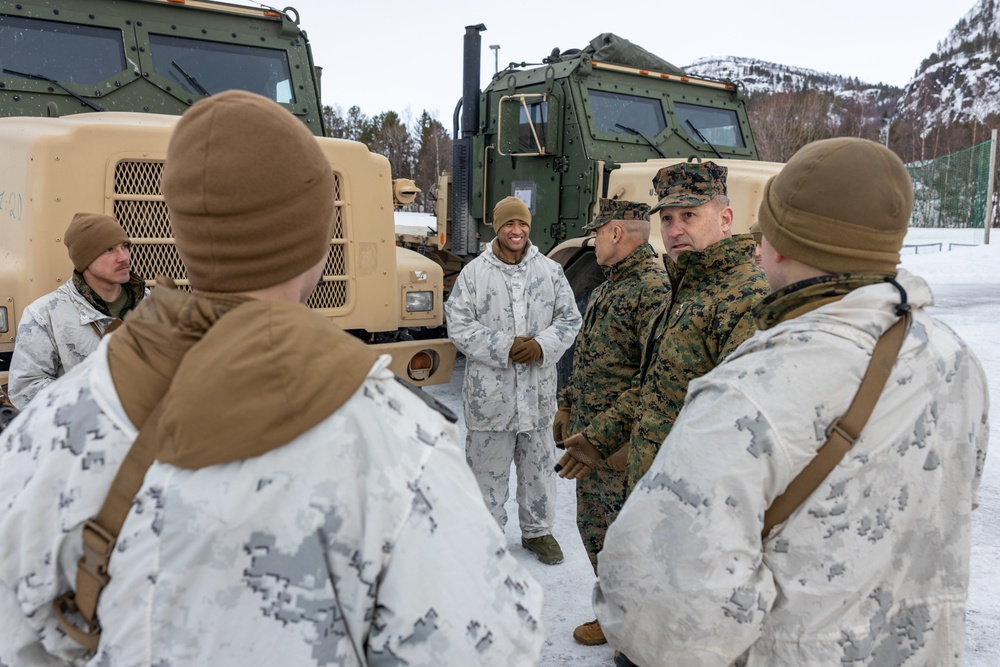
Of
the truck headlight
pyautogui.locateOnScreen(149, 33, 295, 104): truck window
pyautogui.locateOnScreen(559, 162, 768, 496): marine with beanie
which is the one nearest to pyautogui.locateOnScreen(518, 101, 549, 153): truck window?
pyautogui.locateOnScreen(149, 33, 295, 104): truck window

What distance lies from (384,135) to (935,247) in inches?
1347

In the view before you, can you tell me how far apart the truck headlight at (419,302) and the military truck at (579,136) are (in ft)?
6.21

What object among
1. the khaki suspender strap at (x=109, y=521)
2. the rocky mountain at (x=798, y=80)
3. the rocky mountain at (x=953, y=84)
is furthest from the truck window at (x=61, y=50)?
the rocky mountain at (x=798, y=80)

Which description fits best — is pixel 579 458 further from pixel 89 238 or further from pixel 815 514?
pixel 89 238

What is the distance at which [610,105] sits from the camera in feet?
20.4

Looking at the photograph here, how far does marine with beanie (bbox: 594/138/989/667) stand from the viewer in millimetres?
1188

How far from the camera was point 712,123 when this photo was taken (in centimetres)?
667

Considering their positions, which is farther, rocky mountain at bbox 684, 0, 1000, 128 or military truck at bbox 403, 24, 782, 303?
rocky mountain at bbox 684, 0, 1000, 128

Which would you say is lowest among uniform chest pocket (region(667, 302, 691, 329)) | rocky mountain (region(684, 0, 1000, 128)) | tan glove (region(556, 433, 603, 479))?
tan glove (region(556, 433, 603, 479))

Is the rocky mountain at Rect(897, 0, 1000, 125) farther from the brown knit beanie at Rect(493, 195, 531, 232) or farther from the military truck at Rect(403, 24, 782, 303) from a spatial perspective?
the brown knit beanie at Rect(493, 195, 531, 232)

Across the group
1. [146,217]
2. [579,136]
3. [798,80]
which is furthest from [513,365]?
[798,80]

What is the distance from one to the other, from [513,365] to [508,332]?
16cm

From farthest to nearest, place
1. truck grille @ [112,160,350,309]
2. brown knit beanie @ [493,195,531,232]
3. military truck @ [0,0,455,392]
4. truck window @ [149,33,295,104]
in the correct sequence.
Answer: truck window @ [149,33,295,104], brown knit beanie @ [493,195,531,232], truck grille @ [112,160,350,309], military truck @ [0,0,455,392]

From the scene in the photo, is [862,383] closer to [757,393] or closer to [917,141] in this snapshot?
[757,393]
